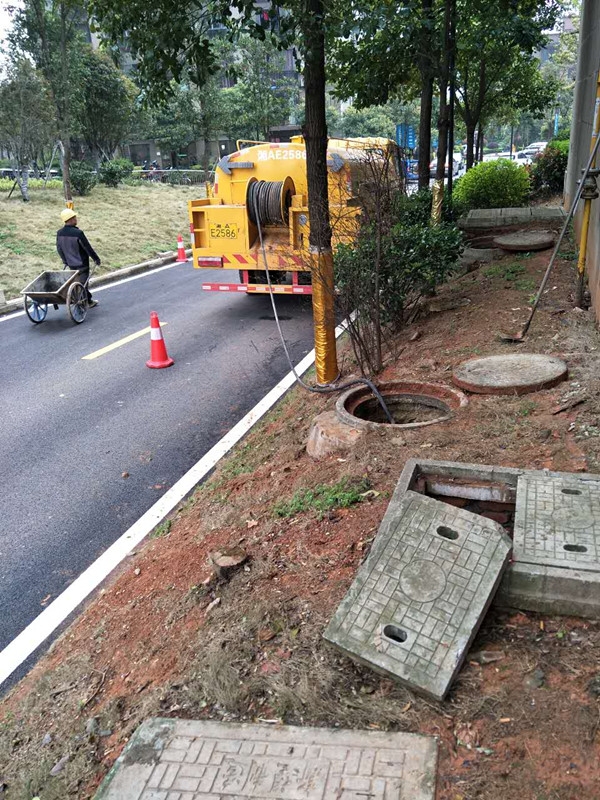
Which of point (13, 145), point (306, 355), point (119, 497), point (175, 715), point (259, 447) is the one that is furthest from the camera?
point (13, 145)

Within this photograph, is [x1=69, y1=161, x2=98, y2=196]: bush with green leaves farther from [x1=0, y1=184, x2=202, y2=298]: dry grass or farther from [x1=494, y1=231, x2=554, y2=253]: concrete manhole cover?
[x1=494, y1=231, x2=554, y2=253]: concrete manhole cover

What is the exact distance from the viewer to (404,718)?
240 centimetres

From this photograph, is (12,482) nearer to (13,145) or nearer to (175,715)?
(175,715)

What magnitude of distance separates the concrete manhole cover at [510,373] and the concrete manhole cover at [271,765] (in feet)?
10.3

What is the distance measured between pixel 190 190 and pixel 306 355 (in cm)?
2499

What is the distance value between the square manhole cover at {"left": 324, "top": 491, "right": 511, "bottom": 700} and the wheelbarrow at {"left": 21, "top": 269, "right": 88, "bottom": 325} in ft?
27.4

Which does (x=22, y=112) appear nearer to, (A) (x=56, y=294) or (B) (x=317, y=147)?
(A) (x=56, y=294)

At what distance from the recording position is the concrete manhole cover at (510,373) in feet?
16.1

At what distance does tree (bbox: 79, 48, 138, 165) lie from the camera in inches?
1212

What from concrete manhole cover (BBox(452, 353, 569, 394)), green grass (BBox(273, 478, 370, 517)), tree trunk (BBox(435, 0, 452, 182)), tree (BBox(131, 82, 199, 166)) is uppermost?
tree (BBox(131, 82, 199, 166))

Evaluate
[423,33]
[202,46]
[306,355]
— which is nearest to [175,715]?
[202,46]

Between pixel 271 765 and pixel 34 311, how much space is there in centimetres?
964

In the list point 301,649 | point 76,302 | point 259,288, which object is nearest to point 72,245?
point 76,302

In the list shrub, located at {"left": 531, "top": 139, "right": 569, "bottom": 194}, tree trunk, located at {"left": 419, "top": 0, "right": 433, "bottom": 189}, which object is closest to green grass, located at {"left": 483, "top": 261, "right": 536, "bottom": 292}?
tree trunk, located at {"left": 419, "top": 0, "right": 433, "bottom": 189}
